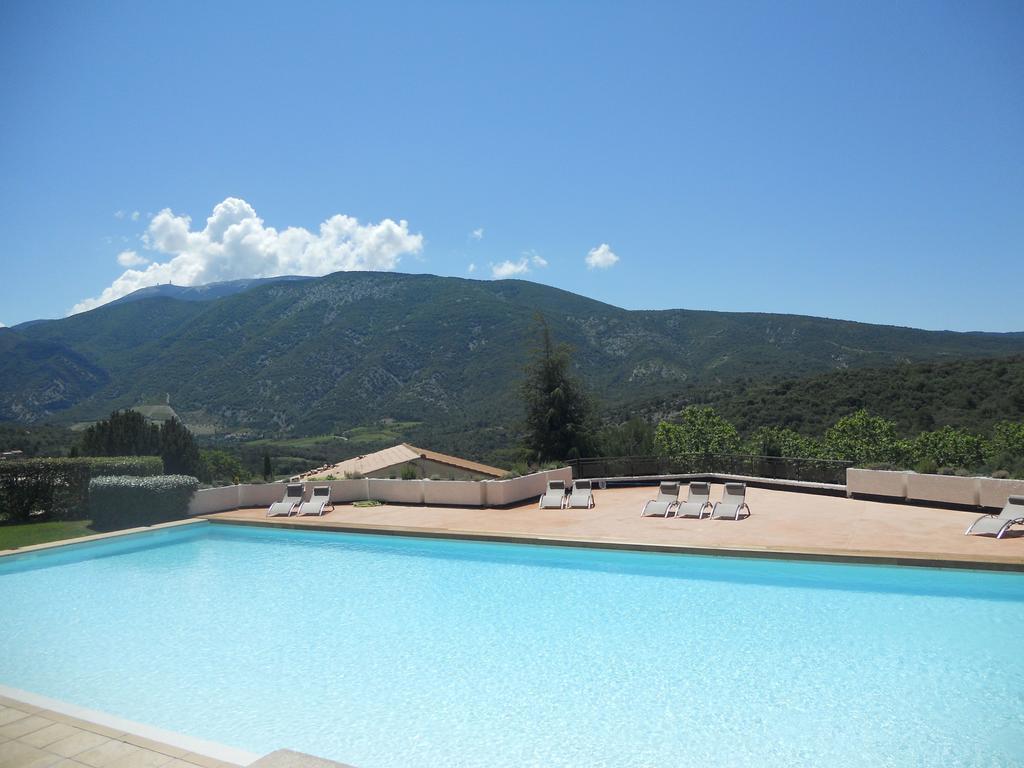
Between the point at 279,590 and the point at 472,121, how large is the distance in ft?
57.2

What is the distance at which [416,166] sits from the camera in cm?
2659

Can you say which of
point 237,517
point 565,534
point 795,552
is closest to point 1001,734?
point 795,552

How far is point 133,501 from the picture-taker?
43.3ft

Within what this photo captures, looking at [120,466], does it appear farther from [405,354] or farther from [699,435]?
[405,354]

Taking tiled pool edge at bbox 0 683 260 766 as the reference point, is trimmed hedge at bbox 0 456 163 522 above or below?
above

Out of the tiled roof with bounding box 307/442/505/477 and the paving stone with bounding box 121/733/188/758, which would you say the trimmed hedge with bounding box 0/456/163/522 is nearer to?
the tiled roof with bounding box 307/442/505/477

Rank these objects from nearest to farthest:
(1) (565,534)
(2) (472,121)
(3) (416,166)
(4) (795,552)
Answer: (4) (795,552) < (1) (565,534) < (2) (472,121) < (3) (416,166)

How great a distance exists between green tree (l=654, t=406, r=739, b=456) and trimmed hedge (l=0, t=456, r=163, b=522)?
2090 cm

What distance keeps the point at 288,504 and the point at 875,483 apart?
1179 cm

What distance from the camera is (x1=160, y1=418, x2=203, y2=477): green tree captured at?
20.2 meters

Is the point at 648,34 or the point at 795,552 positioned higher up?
the point at 648,34

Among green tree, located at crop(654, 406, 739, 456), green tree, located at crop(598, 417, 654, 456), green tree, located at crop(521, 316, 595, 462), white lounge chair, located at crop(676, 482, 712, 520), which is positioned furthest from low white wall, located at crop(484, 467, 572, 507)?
green tree, located at crop(654, 406, 739, 456)

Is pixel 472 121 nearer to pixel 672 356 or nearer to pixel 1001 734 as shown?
pixel 1001 734

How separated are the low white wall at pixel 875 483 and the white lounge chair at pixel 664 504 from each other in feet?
11.8
